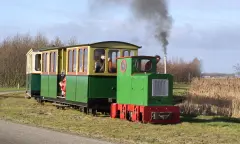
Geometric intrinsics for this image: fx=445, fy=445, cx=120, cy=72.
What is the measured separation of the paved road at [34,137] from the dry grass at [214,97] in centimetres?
945

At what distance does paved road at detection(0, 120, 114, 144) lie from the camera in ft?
38.5

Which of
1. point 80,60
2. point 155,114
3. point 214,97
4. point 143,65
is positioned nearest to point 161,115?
point 155,114

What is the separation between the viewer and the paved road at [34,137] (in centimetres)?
1174

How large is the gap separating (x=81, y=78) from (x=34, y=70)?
915cm

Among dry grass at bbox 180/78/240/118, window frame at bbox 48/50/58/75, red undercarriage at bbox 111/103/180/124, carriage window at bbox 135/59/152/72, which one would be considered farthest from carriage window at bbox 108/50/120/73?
window frame at bbox 48/50/58/75

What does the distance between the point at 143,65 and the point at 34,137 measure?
616cm

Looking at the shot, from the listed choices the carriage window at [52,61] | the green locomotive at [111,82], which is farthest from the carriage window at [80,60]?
the carriage window at [52,61]

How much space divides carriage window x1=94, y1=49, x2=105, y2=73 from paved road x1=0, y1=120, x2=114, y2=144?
502 centimetres

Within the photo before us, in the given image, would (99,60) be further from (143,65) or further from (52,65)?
(52,65)

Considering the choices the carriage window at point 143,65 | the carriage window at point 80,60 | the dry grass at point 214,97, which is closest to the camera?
the carriage window at point 143,65

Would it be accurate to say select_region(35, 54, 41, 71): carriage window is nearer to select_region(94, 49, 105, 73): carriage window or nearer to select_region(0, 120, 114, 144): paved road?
select_region(94, 49, 105, 73): carriage window

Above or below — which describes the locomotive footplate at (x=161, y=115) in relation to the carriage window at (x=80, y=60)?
below

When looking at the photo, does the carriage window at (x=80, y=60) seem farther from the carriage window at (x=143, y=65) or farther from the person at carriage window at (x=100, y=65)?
the carriage window at (x=143, y=65)

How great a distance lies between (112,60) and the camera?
19453 mm
